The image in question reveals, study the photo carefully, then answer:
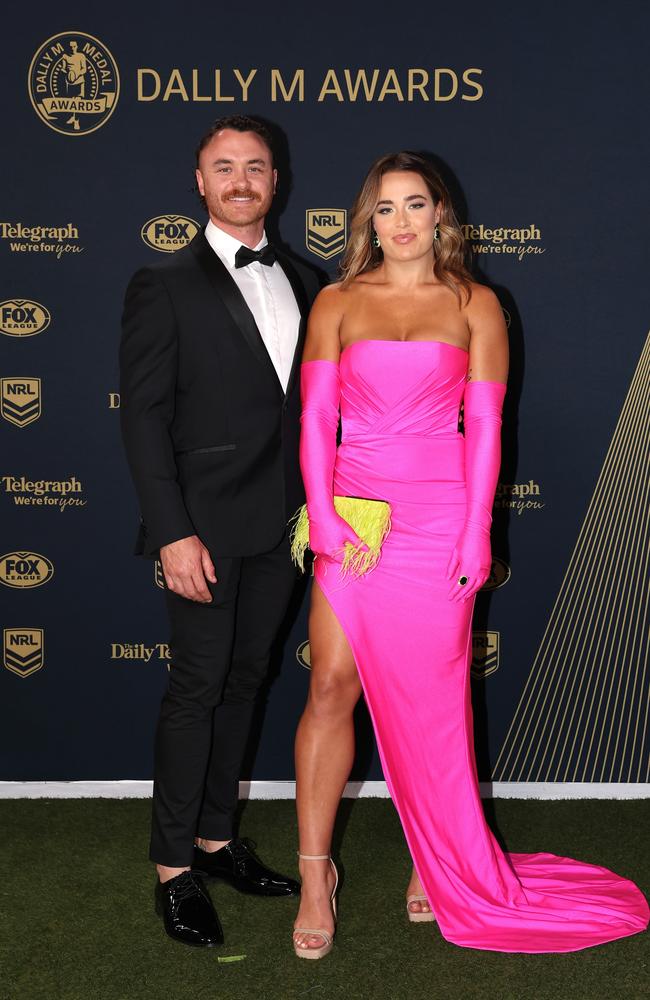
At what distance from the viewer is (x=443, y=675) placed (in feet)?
8.20

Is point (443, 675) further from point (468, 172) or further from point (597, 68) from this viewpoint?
point (597, 68)

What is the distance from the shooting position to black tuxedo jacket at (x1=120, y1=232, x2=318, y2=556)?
246cm

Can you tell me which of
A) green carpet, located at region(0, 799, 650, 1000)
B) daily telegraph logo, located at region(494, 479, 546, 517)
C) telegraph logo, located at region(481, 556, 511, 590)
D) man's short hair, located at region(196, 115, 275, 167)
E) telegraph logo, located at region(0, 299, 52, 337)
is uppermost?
man's short hair, located at region(196, 115, 275, 167)

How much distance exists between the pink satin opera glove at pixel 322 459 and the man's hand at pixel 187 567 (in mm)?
273

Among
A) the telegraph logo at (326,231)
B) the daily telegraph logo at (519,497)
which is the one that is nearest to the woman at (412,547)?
the telegraph logo at (326,231)

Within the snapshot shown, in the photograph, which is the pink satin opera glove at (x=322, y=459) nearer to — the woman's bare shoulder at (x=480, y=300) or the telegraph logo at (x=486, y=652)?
the woman's bare shoulder at (x=480, y=300)

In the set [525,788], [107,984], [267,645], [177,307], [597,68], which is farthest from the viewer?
[525,788]

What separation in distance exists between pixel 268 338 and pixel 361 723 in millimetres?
1557

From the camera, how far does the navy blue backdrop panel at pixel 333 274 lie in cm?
329

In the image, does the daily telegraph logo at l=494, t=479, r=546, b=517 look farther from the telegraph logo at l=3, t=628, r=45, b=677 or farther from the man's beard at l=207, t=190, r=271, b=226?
the telegraph logo at l=3, t=628, r=45, b=677

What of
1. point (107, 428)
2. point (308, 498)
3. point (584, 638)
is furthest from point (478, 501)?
point (107, 428)

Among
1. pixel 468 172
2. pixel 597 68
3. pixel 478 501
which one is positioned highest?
pixel 597 68

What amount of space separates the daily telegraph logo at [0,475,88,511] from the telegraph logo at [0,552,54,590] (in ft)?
0.57

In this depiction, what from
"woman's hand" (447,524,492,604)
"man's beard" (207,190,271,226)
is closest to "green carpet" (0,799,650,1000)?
"woman's hand" (447,524,492,604)
